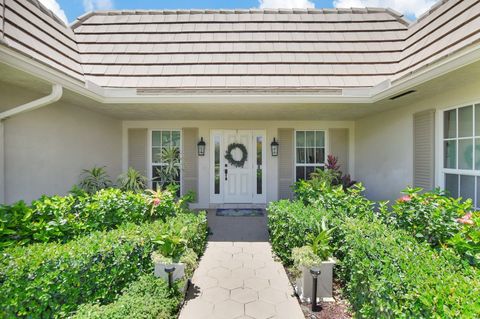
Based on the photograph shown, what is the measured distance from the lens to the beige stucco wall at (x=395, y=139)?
151 inches

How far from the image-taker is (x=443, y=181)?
416 centimetres

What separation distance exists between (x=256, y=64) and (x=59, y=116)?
Result: 4.36 m

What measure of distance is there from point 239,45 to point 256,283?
5658 mm

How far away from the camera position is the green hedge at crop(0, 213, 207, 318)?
1996mm

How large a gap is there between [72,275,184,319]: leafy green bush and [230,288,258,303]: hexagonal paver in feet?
2.00

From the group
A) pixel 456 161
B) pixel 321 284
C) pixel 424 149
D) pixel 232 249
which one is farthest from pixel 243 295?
pixel 424 149

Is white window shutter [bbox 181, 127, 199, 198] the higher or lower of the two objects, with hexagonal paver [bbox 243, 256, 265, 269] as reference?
higher

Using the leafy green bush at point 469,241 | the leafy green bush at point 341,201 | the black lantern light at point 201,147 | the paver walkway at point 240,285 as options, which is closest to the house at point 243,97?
the black lantern light at point 201,147

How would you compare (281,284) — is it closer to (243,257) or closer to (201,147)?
(243,257)

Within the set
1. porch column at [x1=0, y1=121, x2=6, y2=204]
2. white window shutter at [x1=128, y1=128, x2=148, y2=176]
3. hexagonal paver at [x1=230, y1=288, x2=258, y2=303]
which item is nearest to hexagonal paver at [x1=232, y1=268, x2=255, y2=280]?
hexagonal paver at [x1=230, y1=288, x2=258, y2=303]

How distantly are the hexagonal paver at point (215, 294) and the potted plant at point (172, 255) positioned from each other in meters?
0.33

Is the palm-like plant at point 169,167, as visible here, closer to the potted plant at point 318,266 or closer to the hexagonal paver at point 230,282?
the hexagonal paver at point 230,282

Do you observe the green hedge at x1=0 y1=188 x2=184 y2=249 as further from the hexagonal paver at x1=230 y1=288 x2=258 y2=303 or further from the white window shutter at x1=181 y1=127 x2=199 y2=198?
the white window shutter at x1=181 y1=127 x2=199 y2=198

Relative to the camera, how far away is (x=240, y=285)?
9.77ft
